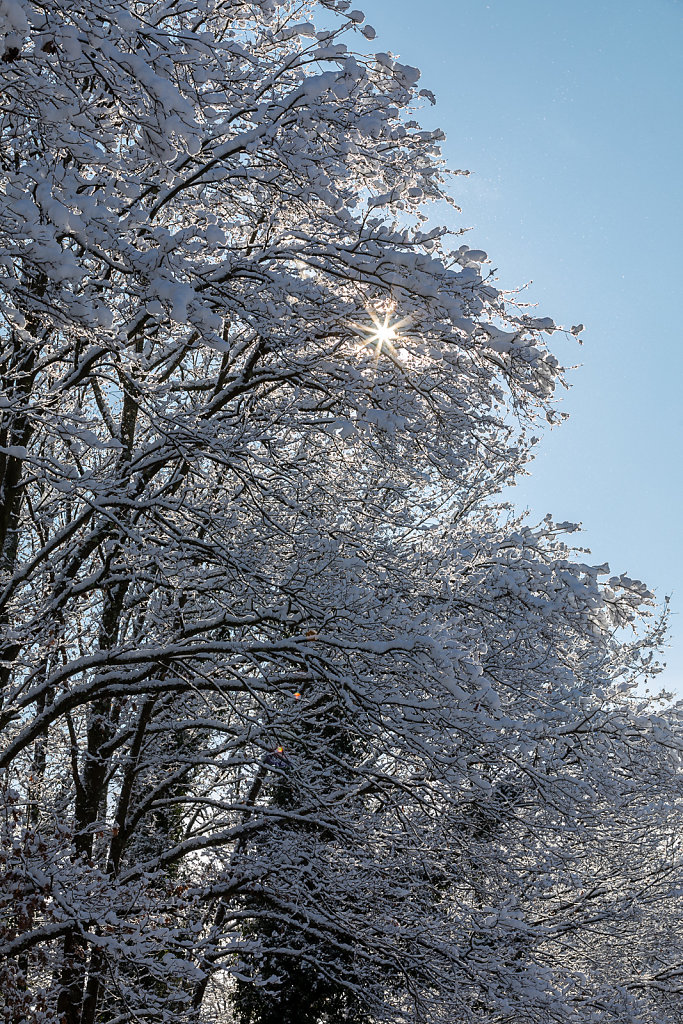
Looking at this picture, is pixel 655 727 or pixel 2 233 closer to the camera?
pixel 2 233

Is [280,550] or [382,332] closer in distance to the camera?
[382,332]

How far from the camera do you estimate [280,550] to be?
6.80m

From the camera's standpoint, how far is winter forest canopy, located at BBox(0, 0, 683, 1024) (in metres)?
4.70

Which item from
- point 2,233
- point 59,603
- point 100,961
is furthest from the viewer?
point 59,603

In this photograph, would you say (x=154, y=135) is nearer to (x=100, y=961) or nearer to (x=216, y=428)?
(x=216, y=428)

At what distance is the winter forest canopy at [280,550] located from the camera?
185 inches

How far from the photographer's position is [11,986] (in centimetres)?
612

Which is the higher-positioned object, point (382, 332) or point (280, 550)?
point (382, 332)

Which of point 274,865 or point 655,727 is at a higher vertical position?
point 655,727

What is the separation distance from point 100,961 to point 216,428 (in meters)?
4.18

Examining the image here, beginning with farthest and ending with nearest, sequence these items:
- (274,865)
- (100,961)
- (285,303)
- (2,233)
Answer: (274,865) → (100,961) → (285,303) → (2,233)

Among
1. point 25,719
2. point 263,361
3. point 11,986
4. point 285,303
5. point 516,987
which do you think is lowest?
point 11,986

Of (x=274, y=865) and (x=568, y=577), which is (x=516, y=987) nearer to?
(x=274, y=865)

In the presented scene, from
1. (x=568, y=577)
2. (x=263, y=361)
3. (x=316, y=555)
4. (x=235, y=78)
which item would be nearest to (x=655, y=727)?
(x=568, y=577)
